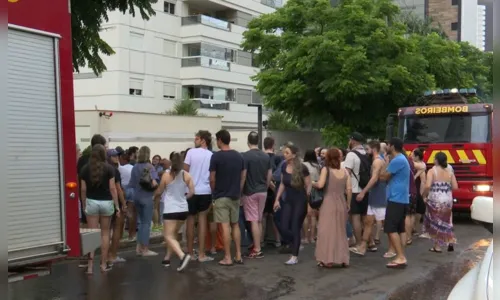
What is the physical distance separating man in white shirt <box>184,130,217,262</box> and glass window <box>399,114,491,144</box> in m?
7.86

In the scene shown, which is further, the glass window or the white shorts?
the glass window

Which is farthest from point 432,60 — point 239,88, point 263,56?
point 239,88

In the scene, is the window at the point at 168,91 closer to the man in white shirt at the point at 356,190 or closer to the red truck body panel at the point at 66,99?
the man in white shirt at the point at 356,190

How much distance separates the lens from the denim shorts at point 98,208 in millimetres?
7609

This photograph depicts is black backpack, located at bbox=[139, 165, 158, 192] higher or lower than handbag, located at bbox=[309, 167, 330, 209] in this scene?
higher

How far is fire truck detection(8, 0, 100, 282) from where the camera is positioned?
4559 millimetres

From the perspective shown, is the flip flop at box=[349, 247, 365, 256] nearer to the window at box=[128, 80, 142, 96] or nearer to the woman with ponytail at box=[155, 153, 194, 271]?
the woman with ponytail at box=[155, 153, 194, 271]

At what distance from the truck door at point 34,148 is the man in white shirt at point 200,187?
3.67 m

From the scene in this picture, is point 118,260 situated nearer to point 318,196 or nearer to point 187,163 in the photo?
point 187,163

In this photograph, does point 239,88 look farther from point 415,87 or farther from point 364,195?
point 364,195

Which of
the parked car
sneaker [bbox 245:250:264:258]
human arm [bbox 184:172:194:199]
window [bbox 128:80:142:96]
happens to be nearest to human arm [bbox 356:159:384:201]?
sneaker [bbox 245:250:264:258]

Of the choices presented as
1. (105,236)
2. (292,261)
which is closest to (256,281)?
(292,261)

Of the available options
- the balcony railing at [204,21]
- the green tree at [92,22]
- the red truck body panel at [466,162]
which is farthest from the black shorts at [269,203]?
the balcony railing at [204,21]

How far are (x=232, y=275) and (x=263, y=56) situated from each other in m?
19.6
